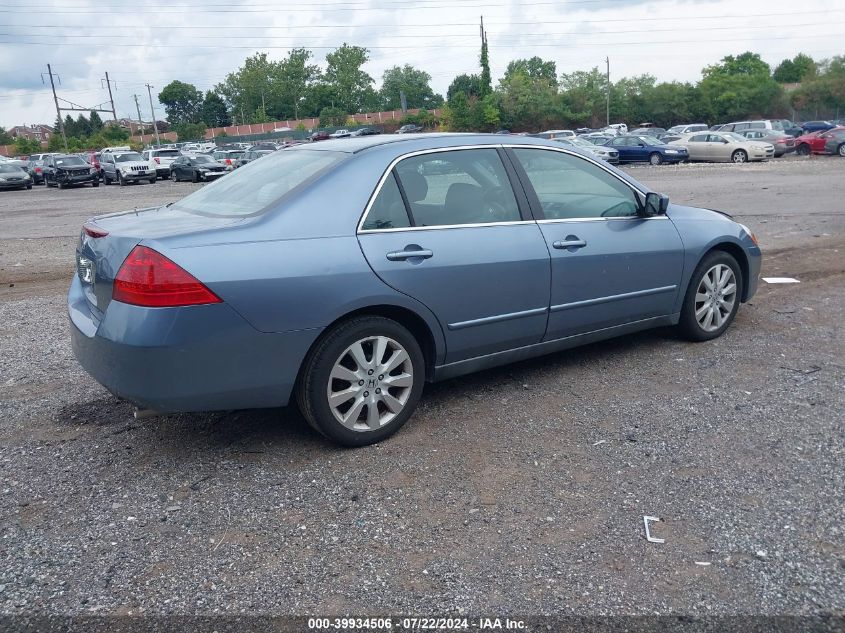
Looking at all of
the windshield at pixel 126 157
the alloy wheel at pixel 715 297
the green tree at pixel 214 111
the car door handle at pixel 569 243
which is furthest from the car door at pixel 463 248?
the green tree at pixel 214 111

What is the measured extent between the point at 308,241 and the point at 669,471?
2.14 metres

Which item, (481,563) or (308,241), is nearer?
(481,563)

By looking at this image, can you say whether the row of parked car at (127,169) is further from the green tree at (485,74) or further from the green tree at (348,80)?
the green tree at (348,80)

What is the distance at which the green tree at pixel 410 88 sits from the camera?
11900 centimetres

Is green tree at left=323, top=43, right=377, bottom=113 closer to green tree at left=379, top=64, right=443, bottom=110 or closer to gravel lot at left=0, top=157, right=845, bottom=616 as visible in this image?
green tree at left=379, top=64, right=443, bottom=110

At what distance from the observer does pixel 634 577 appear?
2.96 m

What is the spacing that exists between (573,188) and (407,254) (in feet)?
5.23

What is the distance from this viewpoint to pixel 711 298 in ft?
19.1

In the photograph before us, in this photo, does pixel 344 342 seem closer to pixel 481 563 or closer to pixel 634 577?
pixel 481 563

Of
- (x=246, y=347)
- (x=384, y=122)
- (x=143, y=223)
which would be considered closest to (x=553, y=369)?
(x=246, y=347)

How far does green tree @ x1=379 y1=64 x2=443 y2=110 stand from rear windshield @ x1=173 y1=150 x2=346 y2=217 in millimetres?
116084

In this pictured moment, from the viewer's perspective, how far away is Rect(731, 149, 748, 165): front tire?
3134cm

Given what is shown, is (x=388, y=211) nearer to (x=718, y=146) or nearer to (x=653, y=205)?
(x=653, y=205)

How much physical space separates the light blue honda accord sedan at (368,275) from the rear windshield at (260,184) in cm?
2
